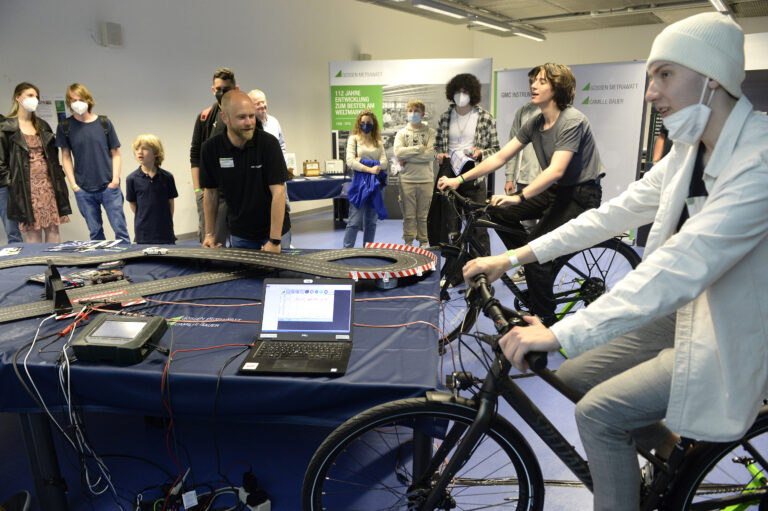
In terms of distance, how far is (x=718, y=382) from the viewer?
1.19 metres

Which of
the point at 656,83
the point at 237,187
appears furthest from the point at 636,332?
the point at 237,187

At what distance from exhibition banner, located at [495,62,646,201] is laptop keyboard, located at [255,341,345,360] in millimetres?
5296

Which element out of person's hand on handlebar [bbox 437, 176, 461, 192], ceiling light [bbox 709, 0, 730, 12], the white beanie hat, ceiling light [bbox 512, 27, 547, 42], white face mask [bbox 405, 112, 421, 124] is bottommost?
person's hand on handlebar [bbox 437, 176, 461, 192]

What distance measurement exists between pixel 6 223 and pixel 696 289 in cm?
528

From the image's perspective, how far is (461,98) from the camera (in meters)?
4.60

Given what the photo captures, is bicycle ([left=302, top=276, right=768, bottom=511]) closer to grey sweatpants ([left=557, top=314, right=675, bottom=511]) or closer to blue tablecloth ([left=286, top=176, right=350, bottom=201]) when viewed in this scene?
grey sweatpants ([left=557, top=314, right=675, bottom=511])

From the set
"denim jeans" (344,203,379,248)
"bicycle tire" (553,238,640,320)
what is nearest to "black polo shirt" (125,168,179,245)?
"denim jeans" (344,203,379,248)

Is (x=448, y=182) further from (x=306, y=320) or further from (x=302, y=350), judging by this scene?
(x=302, y=350)

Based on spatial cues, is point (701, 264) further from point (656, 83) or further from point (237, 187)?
point (237, 187)

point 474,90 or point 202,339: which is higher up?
point 474,90

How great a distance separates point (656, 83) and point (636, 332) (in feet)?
2.35

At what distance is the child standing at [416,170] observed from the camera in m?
5.39

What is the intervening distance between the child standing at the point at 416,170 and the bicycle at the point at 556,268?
2147 millimetres

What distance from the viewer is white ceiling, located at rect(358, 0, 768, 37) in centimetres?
895
